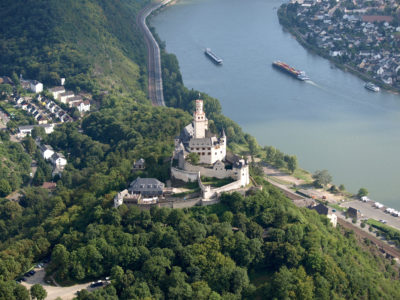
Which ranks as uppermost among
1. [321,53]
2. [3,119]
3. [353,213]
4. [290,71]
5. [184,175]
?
[184,175]

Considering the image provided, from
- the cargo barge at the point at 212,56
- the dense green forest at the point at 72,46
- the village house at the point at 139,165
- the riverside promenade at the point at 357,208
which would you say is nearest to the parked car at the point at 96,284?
the village house at the point at 139,165

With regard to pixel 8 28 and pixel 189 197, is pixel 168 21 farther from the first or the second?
pixel 189 197

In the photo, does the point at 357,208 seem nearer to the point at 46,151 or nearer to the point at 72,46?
the point at 46,151

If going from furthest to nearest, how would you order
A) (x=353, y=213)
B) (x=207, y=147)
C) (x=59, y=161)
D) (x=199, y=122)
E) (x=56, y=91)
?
(x=56, y=91)
(x=59, y=161)
(x=353, y=213)
(x=199, y=122)
(x=207, y=147)

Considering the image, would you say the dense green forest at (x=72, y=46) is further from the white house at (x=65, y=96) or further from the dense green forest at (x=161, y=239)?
the dense green forest at (x=161, y=239)

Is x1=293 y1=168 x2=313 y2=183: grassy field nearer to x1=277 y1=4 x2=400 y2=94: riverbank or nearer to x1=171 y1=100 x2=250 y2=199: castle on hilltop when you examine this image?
x1=171 y1=100 x2=250 y2=199: castle on hilltop

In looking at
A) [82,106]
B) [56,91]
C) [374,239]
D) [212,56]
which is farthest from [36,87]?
[374,239]
